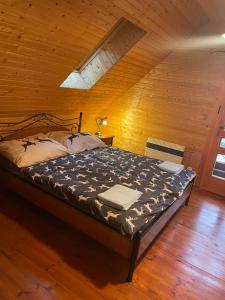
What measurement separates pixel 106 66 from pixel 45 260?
8.84 feet

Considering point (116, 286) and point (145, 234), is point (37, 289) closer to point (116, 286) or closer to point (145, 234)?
point (116, 286)

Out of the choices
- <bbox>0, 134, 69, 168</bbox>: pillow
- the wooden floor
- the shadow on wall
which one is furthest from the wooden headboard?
the shadow on wall

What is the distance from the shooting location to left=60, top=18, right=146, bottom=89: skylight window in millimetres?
3195

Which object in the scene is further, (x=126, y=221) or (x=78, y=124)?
(x=78, y=124)

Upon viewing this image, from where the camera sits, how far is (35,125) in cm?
376

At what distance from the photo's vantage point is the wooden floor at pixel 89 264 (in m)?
1.89

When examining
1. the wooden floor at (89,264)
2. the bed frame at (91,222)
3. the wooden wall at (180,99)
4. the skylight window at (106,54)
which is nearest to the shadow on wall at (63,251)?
the wooden floor at (89,264)

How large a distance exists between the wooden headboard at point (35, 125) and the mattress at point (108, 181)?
644mm

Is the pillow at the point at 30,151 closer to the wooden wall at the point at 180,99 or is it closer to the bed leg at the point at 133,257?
the bed leg at the point at 133,257

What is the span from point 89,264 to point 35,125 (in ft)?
7.72

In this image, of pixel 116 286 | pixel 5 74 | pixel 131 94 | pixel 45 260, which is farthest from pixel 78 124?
pixel 116 286

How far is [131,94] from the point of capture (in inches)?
185

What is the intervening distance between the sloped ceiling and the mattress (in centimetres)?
93

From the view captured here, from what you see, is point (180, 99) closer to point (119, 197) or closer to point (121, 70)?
point (121, 70)
